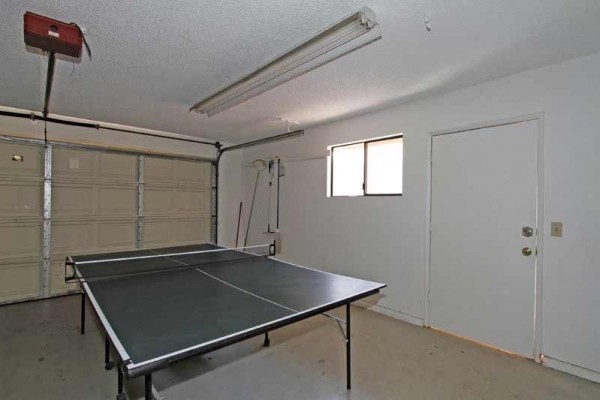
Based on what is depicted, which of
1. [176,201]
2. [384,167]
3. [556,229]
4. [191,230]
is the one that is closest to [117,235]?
[176,201]

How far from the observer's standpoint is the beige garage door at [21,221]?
3.79 m

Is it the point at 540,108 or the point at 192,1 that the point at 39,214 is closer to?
the point at 192,1

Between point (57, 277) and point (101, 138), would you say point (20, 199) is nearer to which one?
point (57, 277)

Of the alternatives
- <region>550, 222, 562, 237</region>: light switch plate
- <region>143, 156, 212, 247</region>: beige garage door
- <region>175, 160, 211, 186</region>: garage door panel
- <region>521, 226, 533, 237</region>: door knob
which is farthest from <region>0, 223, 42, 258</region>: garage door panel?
<region>550, 222, 562, 237</region>: light switch plate

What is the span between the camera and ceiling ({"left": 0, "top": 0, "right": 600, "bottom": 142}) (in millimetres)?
1767

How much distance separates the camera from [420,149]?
330cm

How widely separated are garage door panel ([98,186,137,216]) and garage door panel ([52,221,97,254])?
295 millimetres

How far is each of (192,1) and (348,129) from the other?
104 inches

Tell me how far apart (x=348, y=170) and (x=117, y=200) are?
136 inches

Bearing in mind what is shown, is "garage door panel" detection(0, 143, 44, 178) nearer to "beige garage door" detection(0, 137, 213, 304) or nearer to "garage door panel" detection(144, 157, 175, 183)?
"beige garage door" detection(0, 137, 213, 304)

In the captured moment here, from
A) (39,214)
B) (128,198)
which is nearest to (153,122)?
A: (128,198)

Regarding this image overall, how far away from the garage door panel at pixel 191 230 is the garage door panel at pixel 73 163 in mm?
1465

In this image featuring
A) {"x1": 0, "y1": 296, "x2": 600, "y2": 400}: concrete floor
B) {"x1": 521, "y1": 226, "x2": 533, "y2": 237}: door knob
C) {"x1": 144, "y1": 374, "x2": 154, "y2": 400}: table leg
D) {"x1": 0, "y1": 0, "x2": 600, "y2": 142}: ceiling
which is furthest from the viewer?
{"x1": 521, "y1": 226, "x2": 533, "y2": 237}: door knob

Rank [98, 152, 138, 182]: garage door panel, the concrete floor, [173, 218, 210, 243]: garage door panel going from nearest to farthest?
the concrete floor, [98, 152, 138, 182]: garage door panel, [173, 218, 210, 243]: garage door panel
